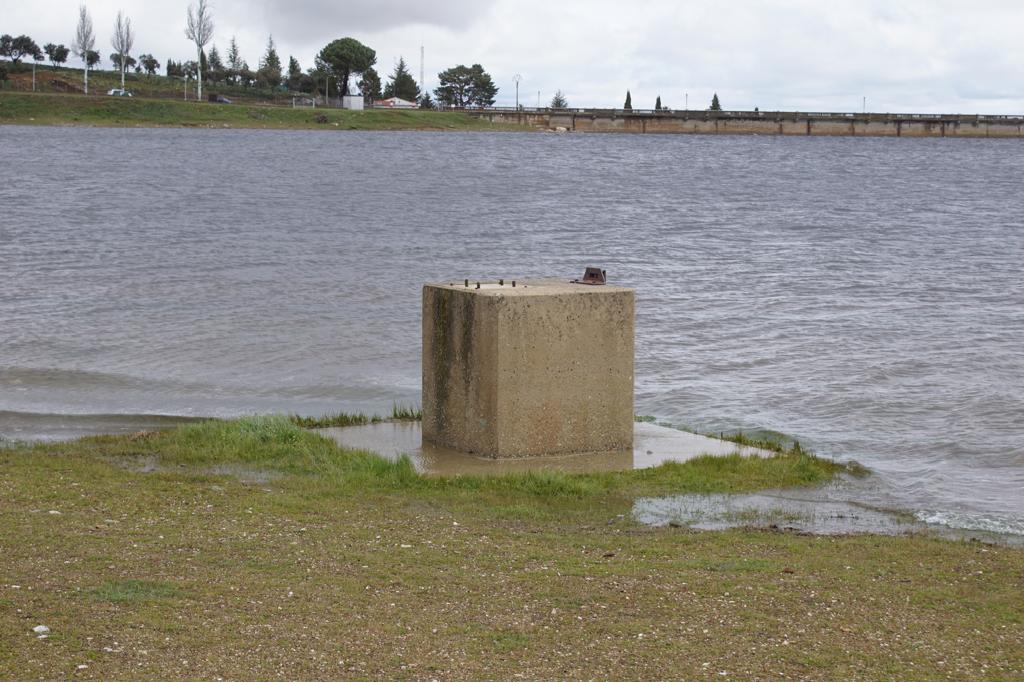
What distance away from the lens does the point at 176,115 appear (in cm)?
13050

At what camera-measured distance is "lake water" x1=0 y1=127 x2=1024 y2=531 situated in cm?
1777

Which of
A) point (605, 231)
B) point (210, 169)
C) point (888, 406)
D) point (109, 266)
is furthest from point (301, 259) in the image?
point (210, 169)

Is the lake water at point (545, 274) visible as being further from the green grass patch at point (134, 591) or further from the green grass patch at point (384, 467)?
the green grass patch at point (134, 591)

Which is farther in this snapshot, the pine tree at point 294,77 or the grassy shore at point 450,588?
the pine tree at point 294,77

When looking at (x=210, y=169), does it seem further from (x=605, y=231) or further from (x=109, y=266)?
(x=109, y=266)

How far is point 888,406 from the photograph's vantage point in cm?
1867

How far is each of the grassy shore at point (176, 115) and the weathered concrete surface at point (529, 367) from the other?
388 ft

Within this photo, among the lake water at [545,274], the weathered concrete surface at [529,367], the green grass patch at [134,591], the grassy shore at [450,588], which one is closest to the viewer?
the grassy shore at [450,588]

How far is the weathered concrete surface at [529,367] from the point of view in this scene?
12.6 meters

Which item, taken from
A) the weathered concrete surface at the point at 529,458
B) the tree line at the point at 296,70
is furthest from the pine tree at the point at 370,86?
the weathered concrete surface at the point at 529,458

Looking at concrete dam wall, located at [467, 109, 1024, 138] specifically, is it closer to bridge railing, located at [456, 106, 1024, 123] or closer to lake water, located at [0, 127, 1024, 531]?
bridge railing, located at [456, 106, 1024, 123]

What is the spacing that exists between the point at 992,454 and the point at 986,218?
4203 cm

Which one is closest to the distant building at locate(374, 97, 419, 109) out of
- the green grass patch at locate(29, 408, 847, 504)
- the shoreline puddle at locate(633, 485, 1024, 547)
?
the green grass patch at locate(29, 408, 847, 504)

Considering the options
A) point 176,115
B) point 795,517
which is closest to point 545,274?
point 795,517
